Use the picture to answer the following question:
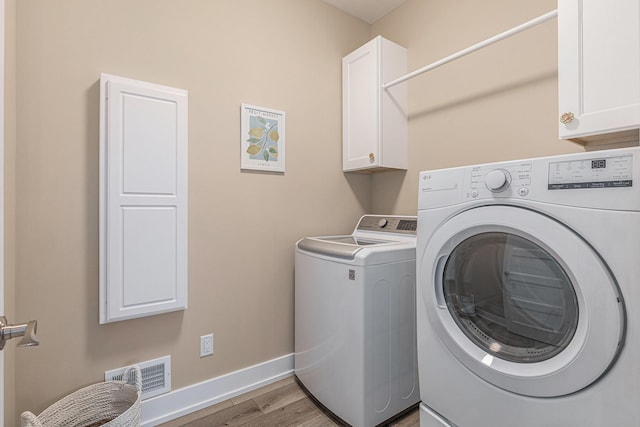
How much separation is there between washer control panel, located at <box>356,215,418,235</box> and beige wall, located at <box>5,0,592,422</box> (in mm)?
145

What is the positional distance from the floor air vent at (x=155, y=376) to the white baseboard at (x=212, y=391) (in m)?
0.03

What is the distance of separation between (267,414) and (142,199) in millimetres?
1236

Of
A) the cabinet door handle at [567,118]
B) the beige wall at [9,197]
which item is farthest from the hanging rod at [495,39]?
the beige wall at [9,197]

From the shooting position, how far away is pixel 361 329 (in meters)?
1.42

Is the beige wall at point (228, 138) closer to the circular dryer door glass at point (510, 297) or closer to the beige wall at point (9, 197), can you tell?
the beige wall at point (9, 197)

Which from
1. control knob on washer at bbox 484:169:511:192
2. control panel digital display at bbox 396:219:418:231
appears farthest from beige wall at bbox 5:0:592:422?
control knob on washer at bbox 484:169:511:192

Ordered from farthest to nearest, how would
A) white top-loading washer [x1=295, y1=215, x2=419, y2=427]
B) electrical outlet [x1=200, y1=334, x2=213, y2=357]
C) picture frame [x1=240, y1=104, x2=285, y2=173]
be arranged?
picture frame [x1=240, y1=104, x2=285, y2=173] → electrical outlet [x1=200, y1=334, x2=213, y2=357] → white top-loading washer [x1=295, y1=215, x2=419, y2=427]

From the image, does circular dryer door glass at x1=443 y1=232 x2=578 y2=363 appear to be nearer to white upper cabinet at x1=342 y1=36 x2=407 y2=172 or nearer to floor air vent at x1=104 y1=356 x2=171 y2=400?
white upper cabinet at x1=342 y1=36 x2=407 y2=172

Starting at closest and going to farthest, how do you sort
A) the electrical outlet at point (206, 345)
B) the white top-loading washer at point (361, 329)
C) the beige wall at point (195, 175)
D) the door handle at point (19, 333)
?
the door handle at point (19, 333) → the beige wall at point (195, 175) → the white top-loading washer at point (361, 329) → the electrical outlet at point (206, 345)

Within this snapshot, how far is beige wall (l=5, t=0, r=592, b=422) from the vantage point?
1.32 metres

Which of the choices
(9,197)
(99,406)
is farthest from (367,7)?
(99,406)

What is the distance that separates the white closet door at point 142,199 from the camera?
1380 millimetres

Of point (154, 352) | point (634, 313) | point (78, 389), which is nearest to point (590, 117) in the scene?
point (634, 313)

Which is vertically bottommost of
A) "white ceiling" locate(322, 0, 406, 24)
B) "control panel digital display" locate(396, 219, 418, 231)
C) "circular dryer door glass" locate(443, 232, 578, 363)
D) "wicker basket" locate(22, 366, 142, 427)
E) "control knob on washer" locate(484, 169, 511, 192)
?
"wicker basket" locate(22, 366, 142, 427)
